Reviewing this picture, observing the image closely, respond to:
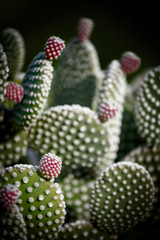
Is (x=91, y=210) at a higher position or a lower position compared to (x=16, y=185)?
lower

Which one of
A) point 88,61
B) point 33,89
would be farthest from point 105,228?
point 88,61

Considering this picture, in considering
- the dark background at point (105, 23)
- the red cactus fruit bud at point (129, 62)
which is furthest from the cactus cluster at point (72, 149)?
the dark background at point (105, 23)

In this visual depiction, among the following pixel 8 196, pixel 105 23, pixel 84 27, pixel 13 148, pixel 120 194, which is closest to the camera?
pixel 8 196

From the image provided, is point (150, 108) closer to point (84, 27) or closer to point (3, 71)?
point (84, 27)

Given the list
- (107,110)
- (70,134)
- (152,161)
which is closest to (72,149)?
(70,134)

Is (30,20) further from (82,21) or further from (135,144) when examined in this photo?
(135,144)

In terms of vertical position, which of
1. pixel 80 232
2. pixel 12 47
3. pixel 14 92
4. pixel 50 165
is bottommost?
pixel 80 232
